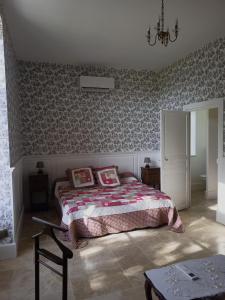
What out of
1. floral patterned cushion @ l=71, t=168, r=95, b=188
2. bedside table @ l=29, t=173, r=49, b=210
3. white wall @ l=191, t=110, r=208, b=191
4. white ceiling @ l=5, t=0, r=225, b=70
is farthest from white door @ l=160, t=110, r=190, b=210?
bedside table @ l=29, t=173, r=49, b=210

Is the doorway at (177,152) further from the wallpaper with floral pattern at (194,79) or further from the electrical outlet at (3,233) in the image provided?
the electrical outlet at (3,233)

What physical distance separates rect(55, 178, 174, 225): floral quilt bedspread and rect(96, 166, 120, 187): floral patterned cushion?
0.21 m

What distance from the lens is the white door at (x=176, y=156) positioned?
4039 millimetres

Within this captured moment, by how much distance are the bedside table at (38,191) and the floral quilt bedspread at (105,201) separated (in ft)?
1.15

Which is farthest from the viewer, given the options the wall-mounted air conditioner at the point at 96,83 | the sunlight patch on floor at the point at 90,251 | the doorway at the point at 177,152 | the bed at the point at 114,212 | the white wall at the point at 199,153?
the white wall at the point at 199,153

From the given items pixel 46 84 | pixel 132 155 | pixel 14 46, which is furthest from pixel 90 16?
pixel 132 155

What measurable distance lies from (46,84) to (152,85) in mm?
2388

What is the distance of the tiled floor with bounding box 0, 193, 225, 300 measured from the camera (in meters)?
2.08

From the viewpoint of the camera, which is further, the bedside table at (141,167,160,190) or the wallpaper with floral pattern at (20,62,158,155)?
the bedside table at (141,167,160,190)

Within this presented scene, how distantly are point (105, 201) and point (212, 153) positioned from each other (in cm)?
305

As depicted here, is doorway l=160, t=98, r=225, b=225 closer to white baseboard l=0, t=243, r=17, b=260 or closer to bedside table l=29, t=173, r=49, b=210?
bedside table l=29, t=173, r=49, b=210

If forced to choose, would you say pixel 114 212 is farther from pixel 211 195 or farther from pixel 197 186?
pixel 197 186

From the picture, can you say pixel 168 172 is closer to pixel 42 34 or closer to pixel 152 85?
pixel 152 85

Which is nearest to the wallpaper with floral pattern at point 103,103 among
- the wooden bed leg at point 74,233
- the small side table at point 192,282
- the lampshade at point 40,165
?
the lampshade at point 40,165
